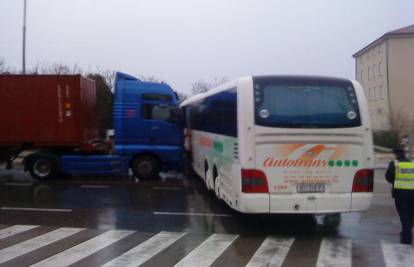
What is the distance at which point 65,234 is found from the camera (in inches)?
376

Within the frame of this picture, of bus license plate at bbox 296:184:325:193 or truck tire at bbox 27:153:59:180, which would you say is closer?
bus license plate at bbox 296:184:325:193

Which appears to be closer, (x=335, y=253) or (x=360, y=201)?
(x=335, y=253)

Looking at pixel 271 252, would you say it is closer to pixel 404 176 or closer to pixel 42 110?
pixel 404 176

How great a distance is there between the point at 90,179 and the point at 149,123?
10.7 feet

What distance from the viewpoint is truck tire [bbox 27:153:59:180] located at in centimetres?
1750

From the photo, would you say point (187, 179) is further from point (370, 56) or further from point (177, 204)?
point (370, 56)

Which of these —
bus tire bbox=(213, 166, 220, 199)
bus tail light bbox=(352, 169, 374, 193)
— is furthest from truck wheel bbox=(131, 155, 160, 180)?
bus tail light bbox=(352, 169, 374, 193)

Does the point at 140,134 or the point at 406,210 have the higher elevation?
the point at 140,134

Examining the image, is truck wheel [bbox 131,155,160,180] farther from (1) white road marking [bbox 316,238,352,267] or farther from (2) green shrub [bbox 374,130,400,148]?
(2) green shrub [bbox 374,130,400,148]

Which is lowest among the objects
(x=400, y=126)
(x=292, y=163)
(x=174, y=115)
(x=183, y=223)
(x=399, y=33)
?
(x=183, y=223)

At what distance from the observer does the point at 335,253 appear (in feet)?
27.3

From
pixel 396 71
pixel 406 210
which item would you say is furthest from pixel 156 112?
pixel 396 71

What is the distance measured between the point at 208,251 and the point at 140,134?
30.0ft

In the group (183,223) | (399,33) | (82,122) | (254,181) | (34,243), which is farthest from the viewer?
(399,33)
